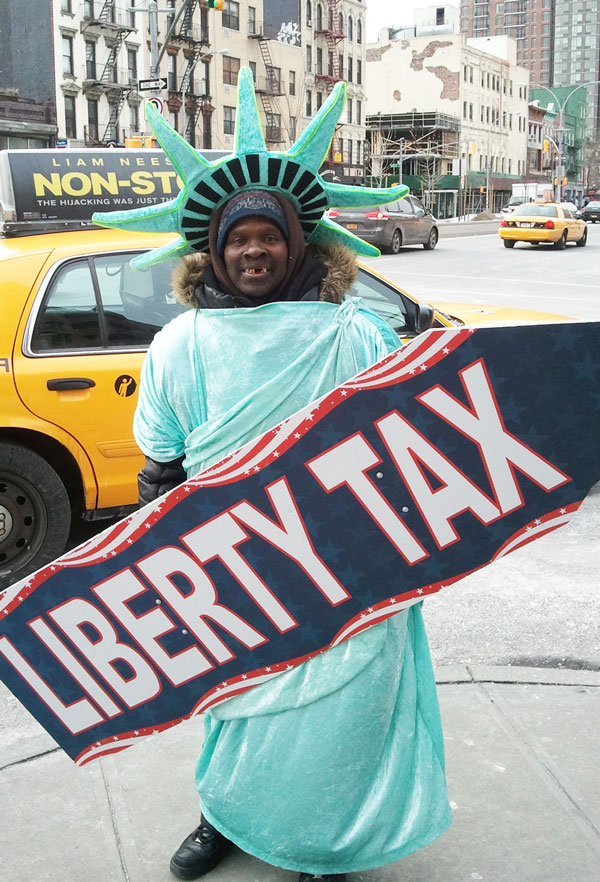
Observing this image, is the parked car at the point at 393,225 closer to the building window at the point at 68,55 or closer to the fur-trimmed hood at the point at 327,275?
the building window at the point at 68,55

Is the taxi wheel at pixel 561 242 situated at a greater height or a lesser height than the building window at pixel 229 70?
lesser

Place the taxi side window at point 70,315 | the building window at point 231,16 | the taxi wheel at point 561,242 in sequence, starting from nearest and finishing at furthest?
the taxi side window at point 70,315
the taxi wheel at point 561,242
the building window at point 231,16

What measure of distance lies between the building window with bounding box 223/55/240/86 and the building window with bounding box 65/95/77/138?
37.7 ft

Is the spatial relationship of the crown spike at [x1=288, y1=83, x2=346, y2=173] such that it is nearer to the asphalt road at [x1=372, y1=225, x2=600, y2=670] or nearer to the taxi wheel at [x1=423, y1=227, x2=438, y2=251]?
the asphalt road at [x1=372, y1=225, x2=600, y2=670]

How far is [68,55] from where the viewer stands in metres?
42.4

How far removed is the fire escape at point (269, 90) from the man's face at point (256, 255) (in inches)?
2144

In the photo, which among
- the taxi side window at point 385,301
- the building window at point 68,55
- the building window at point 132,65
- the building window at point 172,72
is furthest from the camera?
the building window at point 172,72

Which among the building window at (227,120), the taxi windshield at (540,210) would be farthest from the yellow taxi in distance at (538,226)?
the building window at (227,120)

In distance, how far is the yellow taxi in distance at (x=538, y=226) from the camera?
96.2 ft

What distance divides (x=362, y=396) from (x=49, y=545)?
302 centimetres

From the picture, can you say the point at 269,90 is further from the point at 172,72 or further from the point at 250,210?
the point at 250,210

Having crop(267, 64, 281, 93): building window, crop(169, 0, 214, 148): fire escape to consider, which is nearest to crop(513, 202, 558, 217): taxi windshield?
crop(169, 0, 214, 148): fire escape

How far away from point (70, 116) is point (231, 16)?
46.5 feet

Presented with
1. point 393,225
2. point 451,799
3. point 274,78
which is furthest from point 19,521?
point 274,78
